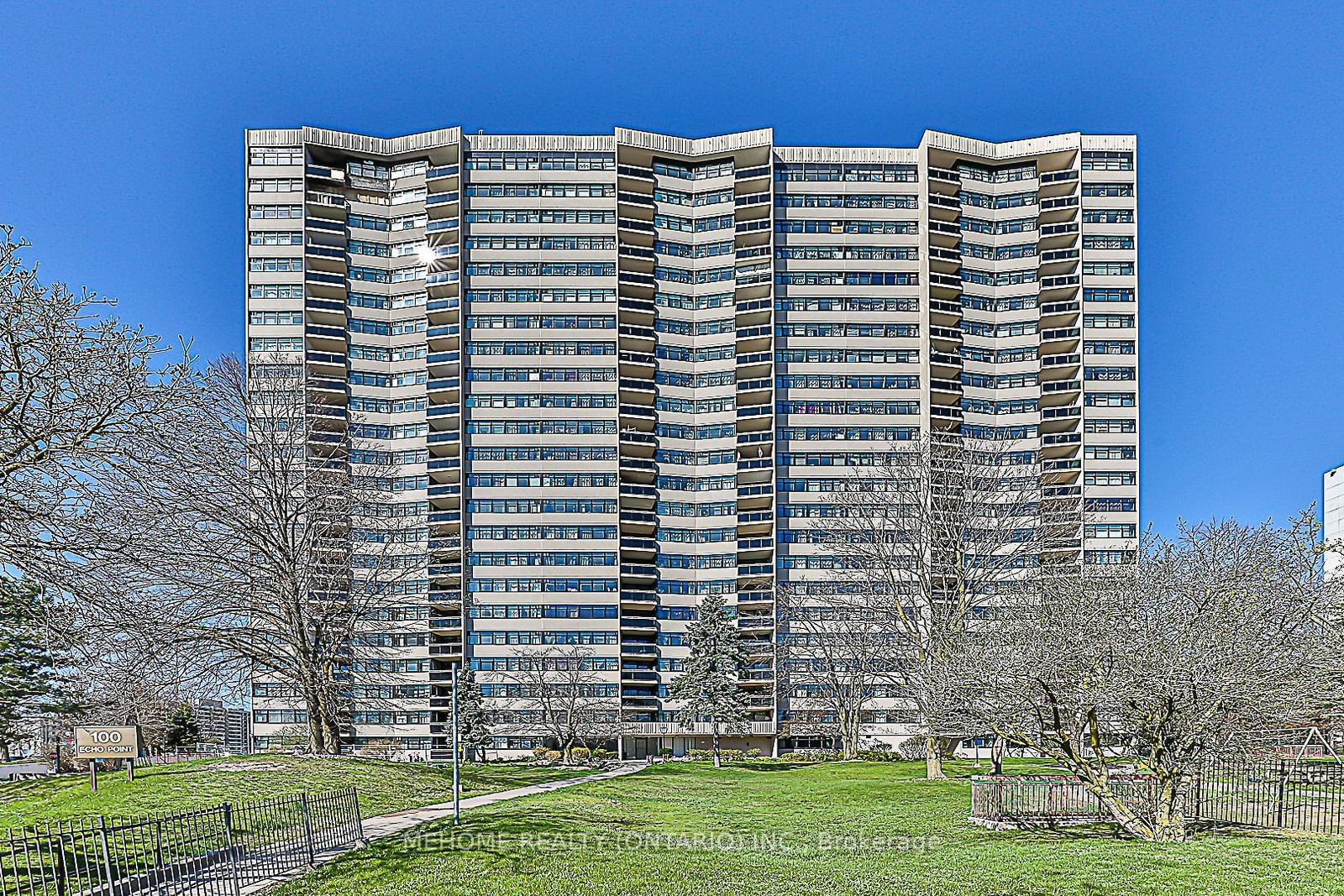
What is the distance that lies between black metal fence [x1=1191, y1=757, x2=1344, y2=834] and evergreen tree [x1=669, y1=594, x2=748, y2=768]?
1581 inches

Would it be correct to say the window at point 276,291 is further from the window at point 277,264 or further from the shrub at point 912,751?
the shrub at point 912,751

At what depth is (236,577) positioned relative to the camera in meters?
33.2

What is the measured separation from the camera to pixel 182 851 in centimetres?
1554

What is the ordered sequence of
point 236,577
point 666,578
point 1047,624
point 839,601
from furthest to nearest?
point 666,578 → point 839,601 → point 236,577 → point 1047,624

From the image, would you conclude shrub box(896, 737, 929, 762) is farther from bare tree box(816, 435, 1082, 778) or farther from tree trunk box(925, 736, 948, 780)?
tree trunk box(925, 736, 948, 780)

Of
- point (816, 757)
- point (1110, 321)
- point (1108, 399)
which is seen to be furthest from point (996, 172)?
point (816, 757)

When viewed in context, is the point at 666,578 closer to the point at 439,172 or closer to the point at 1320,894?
the point at 439,172

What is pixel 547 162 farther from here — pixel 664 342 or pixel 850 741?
pixel 850 741

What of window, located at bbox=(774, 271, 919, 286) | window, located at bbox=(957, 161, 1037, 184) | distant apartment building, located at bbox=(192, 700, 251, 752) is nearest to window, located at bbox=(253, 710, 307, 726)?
distant apartment building, located at bbox=(192, 700, 251, 752)

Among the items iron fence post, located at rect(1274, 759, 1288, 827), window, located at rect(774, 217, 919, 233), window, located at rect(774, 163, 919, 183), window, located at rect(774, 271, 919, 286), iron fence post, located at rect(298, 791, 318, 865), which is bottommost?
iron fence post, located at rect(1274, 759, 1288, 827)

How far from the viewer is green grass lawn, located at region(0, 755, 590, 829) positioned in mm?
24719

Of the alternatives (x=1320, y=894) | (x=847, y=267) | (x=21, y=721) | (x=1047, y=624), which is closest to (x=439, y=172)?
(x=847, y=267)

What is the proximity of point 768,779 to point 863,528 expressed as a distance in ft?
37.0

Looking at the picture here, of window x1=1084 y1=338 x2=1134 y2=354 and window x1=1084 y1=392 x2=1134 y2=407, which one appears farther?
window x1=1084 y1=338 x2=1134 y2=354
